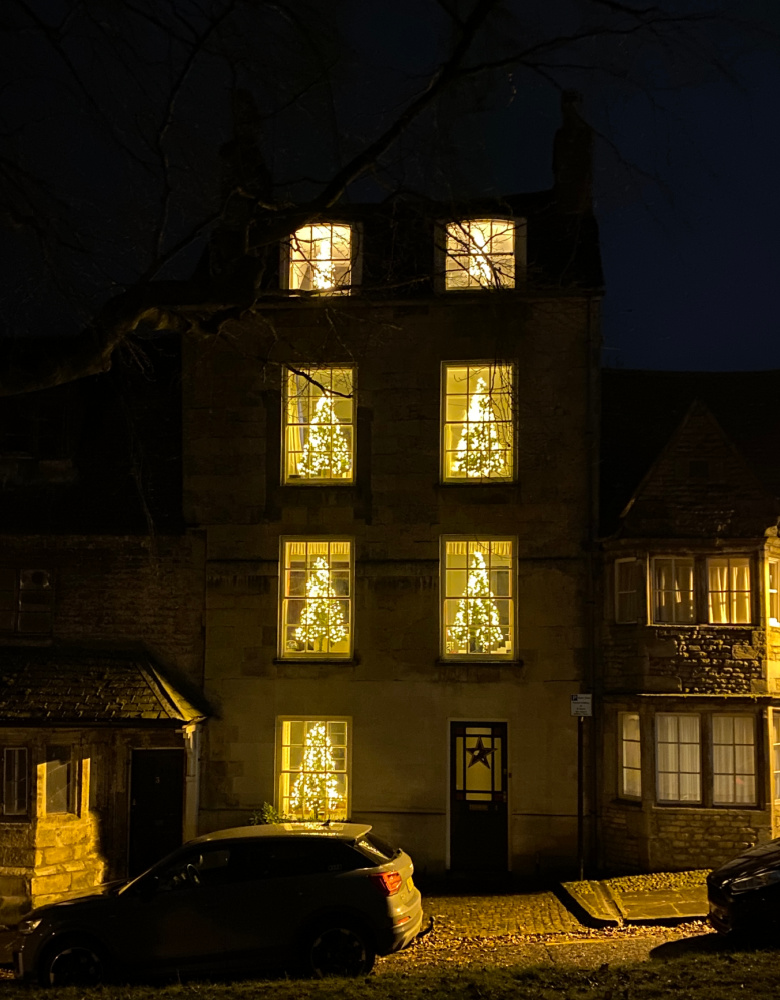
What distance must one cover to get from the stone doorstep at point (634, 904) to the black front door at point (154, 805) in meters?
6.58

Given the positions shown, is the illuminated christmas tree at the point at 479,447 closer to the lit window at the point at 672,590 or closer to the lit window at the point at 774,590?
the lit window at the point at 672,590

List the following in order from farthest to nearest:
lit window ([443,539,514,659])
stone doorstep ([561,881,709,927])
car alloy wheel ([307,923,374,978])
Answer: lit window ([443,539,514,659]) → stone doorstep ([561,881,709,927]) → car alloy wheel ([307,923,374,978])

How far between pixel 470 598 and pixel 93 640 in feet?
22.0

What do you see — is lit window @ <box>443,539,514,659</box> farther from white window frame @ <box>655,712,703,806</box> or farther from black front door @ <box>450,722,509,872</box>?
white window frame @ <box>655,712,703,806</box>

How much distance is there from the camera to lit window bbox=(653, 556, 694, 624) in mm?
19016

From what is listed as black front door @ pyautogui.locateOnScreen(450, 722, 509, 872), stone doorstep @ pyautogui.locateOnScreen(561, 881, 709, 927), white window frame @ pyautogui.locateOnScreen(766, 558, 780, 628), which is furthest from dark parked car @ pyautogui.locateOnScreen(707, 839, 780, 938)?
white window frame @ pyautogui.locateOnScreen(766, 558, 780, 628)

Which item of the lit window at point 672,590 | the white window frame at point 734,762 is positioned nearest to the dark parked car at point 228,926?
the white window frame at point 734,762

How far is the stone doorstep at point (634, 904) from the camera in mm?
15203

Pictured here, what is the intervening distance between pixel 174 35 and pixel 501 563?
1114 cm

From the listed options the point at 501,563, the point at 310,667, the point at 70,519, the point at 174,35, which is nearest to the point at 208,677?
the point at 310,667

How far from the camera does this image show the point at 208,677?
19984 mm

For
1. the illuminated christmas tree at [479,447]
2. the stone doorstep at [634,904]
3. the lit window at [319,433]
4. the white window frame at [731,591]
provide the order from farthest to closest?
the lit window at [319,433], the illuminated christmas tree at [479,447], the white window frame at [731,591], the stone doorstep at [634,904]

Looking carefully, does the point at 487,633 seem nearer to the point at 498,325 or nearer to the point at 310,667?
the point at 310,667

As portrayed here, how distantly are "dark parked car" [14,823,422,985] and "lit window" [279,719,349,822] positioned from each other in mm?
6909
